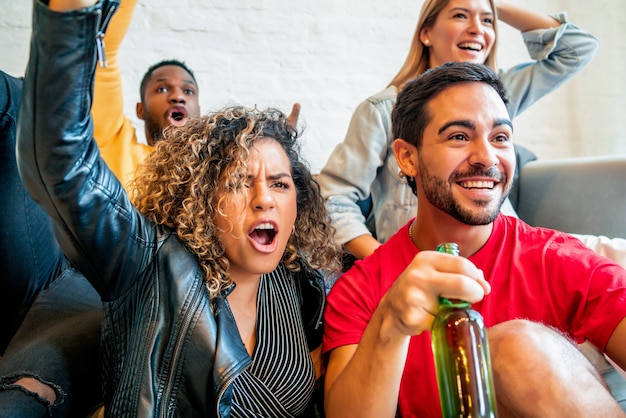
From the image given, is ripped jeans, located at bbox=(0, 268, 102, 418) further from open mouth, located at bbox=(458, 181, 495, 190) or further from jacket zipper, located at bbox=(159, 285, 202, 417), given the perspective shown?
open mouth, located at bbox=(458, 181, 495, 190)

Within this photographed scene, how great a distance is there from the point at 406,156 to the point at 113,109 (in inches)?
41.4

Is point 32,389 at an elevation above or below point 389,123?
below

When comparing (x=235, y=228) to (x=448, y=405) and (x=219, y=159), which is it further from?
(x=448, y=405)

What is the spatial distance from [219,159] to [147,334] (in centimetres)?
36

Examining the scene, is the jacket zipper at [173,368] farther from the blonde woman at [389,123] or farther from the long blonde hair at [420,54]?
the long blonde hair at [420,54]

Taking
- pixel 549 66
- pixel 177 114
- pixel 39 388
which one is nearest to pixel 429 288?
pixel 39 388

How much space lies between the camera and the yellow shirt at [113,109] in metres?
1.76

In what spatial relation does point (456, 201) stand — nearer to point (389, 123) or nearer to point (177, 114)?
point (389, 123)

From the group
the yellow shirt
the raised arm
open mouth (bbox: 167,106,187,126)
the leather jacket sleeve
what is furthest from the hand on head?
the raised arm

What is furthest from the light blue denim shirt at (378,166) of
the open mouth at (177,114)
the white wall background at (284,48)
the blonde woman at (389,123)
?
the white wall background at (284,48)

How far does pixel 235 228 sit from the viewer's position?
1.04m

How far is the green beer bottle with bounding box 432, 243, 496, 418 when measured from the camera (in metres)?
0.63

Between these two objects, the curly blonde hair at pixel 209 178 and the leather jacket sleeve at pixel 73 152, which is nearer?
the leather jacket sleeve at pixel 73 152

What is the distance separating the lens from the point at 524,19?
184 cm
